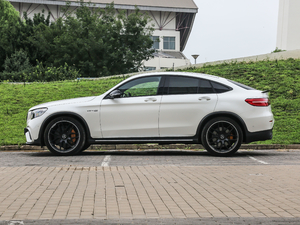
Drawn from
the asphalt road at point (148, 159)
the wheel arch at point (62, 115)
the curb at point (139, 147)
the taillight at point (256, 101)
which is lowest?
the curb at point (139, 147)

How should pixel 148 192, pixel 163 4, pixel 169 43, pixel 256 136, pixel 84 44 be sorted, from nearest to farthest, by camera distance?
pixel 148 192, pixel 256 136, pixel 84 44, pixel 163 4, pixel 169 43

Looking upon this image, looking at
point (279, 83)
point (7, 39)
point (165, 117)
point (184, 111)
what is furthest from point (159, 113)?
point (7, 39)

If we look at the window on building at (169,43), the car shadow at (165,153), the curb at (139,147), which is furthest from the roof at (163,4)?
the car shadow at (165,153)

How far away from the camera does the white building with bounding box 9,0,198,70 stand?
59.5 metres

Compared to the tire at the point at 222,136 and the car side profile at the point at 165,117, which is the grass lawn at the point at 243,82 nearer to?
the car side profile at the point at 165,117

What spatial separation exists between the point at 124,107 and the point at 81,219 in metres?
5.17

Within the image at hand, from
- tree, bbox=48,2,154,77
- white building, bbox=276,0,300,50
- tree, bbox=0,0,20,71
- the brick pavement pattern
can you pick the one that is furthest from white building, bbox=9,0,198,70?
the brick pavement pattern

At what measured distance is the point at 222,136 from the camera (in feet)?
31.2

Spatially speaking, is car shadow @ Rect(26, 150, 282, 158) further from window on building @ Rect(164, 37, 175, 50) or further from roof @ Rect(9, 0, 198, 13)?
window on building @ Rect(164, 37, 175, 50)

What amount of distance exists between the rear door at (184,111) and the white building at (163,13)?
157 ft

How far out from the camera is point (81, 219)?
4570 mm

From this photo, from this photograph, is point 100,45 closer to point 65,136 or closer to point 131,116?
point 65,136

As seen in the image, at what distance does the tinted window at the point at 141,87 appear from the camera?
9.75 m

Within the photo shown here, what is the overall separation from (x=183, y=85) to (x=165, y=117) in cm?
79
